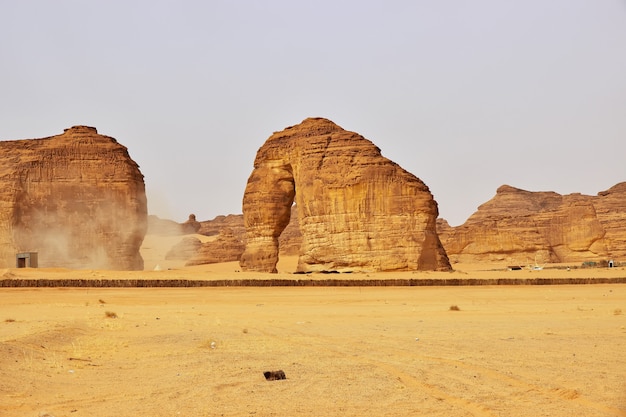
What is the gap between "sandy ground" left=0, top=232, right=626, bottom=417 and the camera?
23.0 feet

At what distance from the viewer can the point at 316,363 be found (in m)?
9.41

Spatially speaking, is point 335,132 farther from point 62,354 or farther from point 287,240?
point 287,240

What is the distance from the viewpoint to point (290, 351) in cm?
1063

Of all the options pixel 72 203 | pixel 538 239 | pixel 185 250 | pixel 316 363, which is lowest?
pixel 316 363

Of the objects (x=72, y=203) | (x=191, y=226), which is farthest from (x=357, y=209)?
(x=191, y=226)

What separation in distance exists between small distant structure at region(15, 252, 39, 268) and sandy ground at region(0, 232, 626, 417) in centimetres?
2860

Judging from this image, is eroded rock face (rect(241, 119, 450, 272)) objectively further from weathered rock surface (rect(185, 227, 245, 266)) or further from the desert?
weathered rock surface (rect(185, 227, 245, 266))

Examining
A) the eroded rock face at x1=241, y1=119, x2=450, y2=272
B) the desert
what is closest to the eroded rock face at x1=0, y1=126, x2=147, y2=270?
the desert

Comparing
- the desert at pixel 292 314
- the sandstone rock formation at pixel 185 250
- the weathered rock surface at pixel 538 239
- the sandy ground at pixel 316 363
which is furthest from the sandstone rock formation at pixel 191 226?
the sandy ground at pixel 316 363

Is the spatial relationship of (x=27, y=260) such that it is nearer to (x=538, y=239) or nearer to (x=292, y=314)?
(x=292, y=314)

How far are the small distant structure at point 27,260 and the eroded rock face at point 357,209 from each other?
17740mm

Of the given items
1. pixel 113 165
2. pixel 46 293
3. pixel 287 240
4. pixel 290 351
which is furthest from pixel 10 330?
pixel 287 240

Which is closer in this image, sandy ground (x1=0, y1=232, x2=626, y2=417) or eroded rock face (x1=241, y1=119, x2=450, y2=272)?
sandy ground (x1=0, y1=232, x2=626, y2=417)

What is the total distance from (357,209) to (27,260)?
21.9 m
